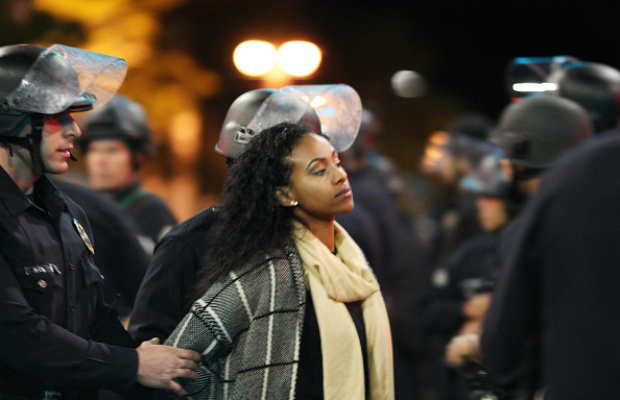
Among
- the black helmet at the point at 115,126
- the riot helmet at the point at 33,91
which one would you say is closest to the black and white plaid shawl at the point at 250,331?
the riot helmet at the point at 33,91

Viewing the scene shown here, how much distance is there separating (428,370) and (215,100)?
10153mm

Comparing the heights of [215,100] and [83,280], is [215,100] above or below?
above

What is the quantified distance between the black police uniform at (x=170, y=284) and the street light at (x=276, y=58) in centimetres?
796

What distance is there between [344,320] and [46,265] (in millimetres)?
1131

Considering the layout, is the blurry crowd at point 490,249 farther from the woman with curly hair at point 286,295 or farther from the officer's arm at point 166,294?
the woman with curly hair at point 286,295

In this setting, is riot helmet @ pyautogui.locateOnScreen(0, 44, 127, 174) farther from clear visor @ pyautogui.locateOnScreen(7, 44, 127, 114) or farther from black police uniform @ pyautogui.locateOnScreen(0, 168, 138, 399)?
black police uniform @ pyautogui.locateOnScreen(0, 168, 138, 399)

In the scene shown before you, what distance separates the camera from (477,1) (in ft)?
66.0

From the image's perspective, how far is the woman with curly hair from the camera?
9.93 ft

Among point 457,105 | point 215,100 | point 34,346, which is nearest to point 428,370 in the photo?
point 34,346

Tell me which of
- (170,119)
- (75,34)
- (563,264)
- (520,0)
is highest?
(520,0)

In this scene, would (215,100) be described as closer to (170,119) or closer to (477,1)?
(170,119)

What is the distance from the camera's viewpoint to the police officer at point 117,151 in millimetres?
5852

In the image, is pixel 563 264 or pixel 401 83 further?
pixel 401 83

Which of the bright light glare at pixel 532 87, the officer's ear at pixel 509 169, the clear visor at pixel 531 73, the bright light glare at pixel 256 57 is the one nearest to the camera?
the officer's ear at pixel 509 169
